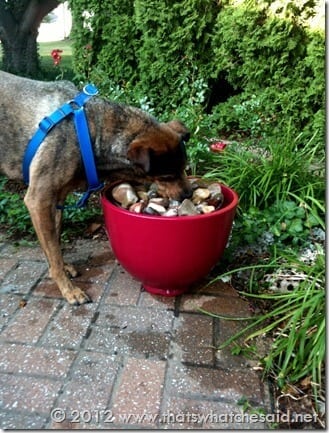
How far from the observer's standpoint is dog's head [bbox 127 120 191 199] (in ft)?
9.61

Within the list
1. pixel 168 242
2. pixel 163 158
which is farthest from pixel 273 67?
pixel 168 242

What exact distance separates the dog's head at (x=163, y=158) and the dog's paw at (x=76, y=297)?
1023mm

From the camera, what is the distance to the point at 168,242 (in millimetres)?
2914

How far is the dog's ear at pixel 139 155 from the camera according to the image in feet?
9.48

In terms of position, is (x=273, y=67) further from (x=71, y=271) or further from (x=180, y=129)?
(x=71, y=271)

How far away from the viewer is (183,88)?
19.4 feet

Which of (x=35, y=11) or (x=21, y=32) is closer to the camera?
(x=35, y=11)

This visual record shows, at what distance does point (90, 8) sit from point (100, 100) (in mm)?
3963

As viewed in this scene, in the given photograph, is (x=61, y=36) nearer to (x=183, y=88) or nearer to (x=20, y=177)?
(x=183, y=88)

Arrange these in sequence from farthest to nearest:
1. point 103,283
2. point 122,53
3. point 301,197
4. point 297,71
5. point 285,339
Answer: point 122,53
point 297,71
point 301,197
point 103,283
point 285,339

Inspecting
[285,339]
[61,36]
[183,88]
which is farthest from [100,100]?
[61,36]

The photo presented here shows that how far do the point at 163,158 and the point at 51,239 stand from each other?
3.52ft

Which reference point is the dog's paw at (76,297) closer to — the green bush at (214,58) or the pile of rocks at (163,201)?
the pile of rocks at (163,201)

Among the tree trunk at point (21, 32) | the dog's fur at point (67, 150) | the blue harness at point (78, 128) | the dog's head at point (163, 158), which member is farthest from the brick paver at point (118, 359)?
the tree trunk at point (21, 32)
